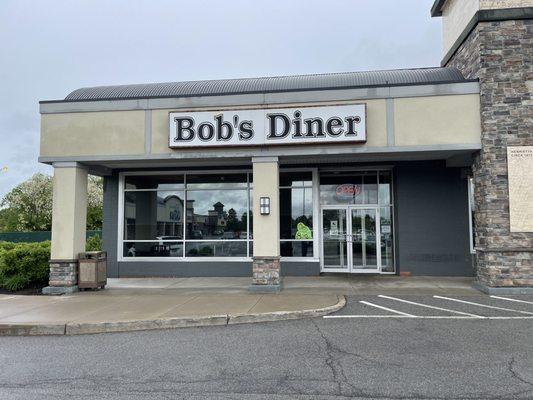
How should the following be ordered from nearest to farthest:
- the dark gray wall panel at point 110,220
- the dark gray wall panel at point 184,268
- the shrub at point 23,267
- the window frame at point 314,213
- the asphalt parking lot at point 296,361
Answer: the asphalt parking lot at point 296,361 < the shrub at point 23,267 < the window frame at point 314,213 < the dark gray wall panel at point 184,268 < the dark gray wall panel at point 110,220

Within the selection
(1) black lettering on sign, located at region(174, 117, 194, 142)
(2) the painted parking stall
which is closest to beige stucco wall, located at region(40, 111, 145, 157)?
(1) black lettering on sign, located at region(174, 117, 194, 142)

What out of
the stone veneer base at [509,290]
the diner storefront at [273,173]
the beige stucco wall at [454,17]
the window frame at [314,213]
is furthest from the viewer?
the window frame at [314,213]

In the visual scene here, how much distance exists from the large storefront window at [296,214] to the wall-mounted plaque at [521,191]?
19.5 feet

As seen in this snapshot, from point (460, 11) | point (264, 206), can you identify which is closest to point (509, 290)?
point (264, 206)

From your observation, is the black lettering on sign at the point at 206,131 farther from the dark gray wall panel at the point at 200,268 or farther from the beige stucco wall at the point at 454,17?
the beige stucco wall at the point at 454,17

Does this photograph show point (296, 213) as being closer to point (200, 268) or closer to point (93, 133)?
point (200, 268)

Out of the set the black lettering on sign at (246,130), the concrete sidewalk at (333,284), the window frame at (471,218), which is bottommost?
the concrete sidewalk at (333,284)

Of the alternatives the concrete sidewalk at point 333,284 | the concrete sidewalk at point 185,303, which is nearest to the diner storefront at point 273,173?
the concrete sidewalk at point 333,284

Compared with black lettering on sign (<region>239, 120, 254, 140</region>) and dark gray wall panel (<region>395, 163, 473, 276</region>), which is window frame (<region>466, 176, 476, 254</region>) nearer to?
dark gray wall panel (<region>395, 163, 473, 276</region>)

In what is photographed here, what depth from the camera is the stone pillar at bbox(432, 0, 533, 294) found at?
1092 cm

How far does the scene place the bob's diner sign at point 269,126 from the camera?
11547 millimetres

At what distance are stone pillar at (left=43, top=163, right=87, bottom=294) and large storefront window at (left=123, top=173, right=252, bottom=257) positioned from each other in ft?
9.01

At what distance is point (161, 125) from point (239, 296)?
17.1 feet

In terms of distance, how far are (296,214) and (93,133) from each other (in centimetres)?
677
